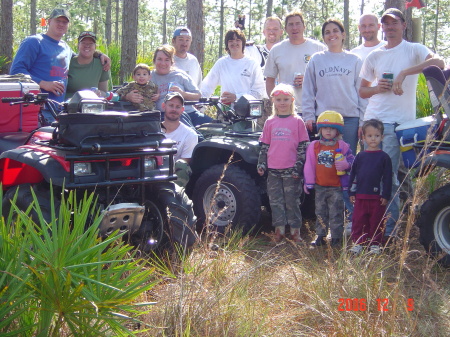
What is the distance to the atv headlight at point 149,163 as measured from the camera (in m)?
4.75

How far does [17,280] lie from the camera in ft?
8.95

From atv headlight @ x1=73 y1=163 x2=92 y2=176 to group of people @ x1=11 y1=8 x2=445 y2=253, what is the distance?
1.88 meters

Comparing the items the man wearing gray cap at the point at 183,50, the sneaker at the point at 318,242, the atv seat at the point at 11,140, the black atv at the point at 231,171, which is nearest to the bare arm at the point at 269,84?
the black atv at the point at 231,171

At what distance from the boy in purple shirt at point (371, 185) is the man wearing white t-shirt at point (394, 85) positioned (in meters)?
0.30

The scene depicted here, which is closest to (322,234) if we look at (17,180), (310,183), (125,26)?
(310,183)

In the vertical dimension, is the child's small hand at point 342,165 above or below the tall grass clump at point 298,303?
above

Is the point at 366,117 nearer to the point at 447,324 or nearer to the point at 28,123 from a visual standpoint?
the point at 447,324

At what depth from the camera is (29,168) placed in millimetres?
A: 4633

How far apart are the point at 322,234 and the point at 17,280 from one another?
361cm

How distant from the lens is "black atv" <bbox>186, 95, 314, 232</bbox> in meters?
5.99

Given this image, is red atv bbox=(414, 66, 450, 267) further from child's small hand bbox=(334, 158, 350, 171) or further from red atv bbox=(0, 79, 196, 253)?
red atv bbox=(0, 79, 196, 253)

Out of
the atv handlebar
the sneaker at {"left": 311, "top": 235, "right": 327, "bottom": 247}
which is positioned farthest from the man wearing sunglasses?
the sneaker at {"left": 311, "top": 235, "right": 327, "bottom": 247}

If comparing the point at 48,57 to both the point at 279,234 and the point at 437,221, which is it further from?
the point at 437,221

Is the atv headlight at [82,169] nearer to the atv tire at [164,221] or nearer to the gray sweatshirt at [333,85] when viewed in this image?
the atv tire at [164,221]
